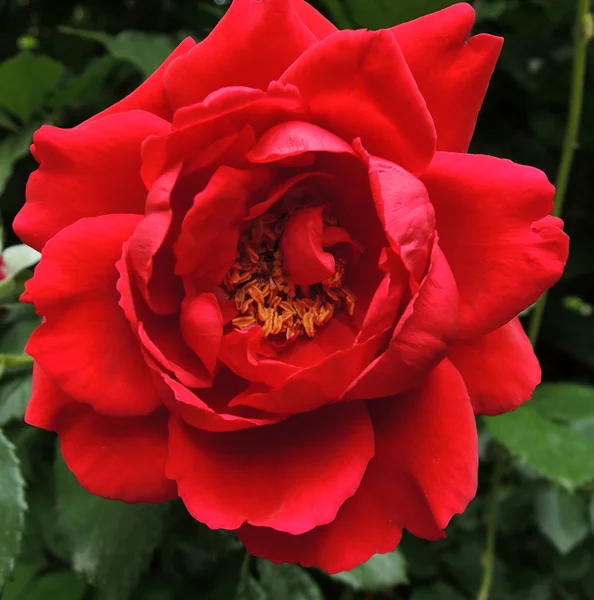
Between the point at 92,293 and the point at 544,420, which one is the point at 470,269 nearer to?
the point at 92,293

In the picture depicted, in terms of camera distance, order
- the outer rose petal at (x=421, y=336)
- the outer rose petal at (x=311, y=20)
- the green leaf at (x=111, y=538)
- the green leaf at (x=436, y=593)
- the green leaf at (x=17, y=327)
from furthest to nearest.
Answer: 1. the green leaf at (x=436, y=593)
2. the green leaf at (x=17, y=327)
3. the green leaf at (x=111, y=538)
4. the outer rose petal at (x=311, y=20)
5. the outer rose petal at (x=421, y=336)

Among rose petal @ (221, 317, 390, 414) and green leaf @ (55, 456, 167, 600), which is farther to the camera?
green leaf @ (55, 456, 167, 600)

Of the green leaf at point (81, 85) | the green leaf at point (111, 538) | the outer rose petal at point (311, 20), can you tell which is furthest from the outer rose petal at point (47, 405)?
the green leaf at point (81, 85)

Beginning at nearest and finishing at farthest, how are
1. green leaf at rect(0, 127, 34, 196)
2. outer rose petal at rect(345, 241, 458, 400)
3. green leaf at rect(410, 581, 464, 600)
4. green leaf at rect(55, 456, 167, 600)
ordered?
outer rose petal at rect(345, 241, 458, 400), green leaf at rect(55, 456, 167, 600), green leaf at rect(0, 127, 34, 196), green leaf at rect(410, 581, 464, 600)

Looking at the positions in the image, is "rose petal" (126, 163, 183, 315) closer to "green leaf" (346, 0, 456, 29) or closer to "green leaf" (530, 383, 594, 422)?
"green leaf" (346, 0, 456, 29)

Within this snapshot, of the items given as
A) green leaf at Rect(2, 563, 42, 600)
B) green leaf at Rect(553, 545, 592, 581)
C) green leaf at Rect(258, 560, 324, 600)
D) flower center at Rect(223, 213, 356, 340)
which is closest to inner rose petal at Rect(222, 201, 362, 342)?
flower center at Rect(223, 213, 356, 340)

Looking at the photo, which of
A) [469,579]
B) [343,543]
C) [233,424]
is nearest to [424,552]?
[469,579]

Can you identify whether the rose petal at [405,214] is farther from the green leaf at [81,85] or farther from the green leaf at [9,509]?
the green leaf at [81,85]
